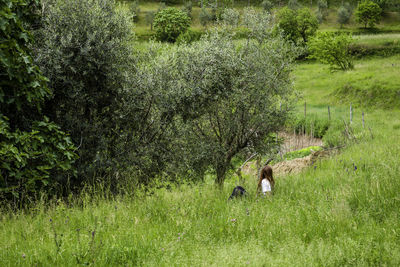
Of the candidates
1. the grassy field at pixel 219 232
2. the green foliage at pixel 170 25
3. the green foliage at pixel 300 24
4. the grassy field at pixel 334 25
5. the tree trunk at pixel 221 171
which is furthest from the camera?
the grassy field at pixel 334 25

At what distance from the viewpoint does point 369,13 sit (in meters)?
84.2

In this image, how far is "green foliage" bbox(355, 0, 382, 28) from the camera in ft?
272

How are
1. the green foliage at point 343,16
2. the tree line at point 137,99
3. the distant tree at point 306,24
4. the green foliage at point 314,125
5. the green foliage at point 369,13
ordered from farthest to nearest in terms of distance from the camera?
the green foliage at point 343,16
the green foliage at point 369,13
the distant tree at point 306,24
the green foliage at point 314,125
the tree line at point 137,99

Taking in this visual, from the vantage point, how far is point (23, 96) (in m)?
7.63

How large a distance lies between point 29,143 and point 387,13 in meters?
116

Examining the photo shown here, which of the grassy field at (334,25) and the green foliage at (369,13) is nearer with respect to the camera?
the grassy field at (334,25)

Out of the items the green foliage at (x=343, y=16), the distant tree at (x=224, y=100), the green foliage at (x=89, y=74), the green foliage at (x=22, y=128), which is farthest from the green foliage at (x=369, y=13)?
the green foliage at (x=22, y=128)

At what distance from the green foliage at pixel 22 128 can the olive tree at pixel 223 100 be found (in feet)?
11.6

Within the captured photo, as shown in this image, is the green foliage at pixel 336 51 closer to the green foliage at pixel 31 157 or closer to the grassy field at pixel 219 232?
the grassy field at pixel 219 232

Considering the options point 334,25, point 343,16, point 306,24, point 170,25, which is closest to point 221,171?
point 306,24

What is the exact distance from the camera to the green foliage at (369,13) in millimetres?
82812

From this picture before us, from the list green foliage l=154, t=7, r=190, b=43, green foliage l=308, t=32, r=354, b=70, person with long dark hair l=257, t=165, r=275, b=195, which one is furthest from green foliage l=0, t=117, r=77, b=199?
green foliage l=154, t=7, r=190, b=43

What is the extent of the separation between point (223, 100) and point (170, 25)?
71.5 m

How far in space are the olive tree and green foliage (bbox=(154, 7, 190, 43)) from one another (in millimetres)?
68875
